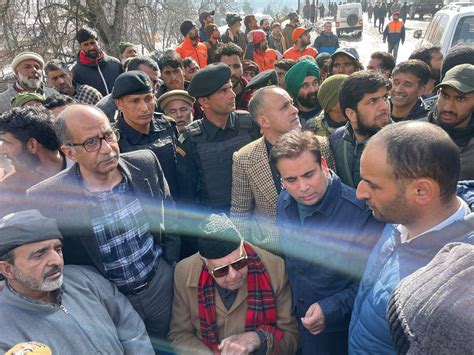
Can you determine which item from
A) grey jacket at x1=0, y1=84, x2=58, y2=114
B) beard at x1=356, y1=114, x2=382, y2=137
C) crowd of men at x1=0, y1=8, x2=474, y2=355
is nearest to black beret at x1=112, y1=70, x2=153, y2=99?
crowd of men at x1=0, y1=8, x2=474, y2=355

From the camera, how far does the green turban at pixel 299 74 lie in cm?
363

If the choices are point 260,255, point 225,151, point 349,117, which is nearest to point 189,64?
point 225,151

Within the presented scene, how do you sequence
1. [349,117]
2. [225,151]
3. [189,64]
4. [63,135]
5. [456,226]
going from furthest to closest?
[189,64] < [225,151] < [349,117] < [63,135] < [456,226]

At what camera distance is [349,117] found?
2.51 m

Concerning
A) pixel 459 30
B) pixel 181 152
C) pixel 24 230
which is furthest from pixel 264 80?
pixel 459 30

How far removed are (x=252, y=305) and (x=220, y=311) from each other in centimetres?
19

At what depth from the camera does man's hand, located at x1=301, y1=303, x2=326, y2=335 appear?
196 centimetres

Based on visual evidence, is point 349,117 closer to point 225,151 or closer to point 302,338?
point 225,151

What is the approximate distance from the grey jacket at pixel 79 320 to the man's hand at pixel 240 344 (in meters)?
0.40

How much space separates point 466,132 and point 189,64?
11.4 feet

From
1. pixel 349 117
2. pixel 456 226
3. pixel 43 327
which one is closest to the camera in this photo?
pixel 456 226

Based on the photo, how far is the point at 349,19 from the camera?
24266 mm

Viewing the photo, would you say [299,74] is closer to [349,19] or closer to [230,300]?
[230,300]

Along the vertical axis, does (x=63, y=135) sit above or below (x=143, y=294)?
above
